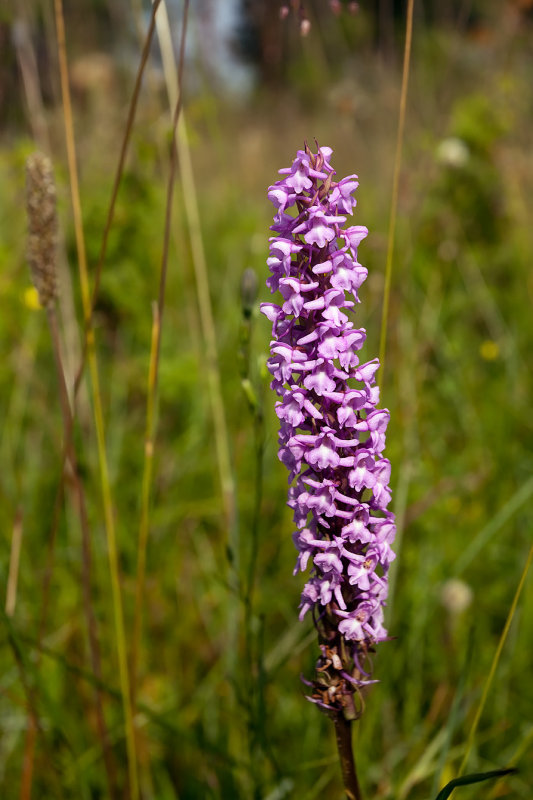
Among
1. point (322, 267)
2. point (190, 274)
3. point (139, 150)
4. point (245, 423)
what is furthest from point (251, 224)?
point (322, 267)

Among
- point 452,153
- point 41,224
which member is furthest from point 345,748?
point 452,153

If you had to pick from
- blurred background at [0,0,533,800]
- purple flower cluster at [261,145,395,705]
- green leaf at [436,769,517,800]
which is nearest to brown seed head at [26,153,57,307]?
blurred background at [0,0,533,800]

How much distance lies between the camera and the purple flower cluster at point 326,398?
998mm

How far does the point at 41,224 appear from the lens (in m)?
1.49

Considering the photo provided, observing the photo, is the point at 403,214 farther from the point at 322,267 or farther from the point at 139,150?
the point at 322,267

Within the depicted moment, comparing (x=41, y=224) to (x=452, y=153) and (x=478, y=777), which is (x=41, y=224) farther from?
(x=452, y=153)

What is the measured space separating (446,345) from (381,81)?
8.96ft

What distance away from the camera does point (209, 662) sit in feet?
7.84

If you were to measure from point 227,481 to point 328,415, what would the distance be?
1382 mm

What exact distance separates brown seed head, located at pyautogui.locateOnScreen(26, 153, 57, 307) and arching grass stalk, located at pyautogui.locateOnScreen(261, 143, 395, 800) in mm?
625

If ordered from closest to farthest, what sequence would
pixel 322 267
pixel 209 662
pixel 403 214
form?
1. pixel 322 267
2. pixel 209 662
3. pixel 403 214

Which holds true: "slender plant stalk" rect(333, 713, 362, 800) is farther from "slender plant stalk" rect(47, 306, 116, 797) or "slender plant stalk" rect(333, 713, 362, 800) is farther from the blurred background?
"slender plant stalk" rect(47, 306, 116, 797)

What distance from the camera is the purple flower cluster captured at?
100cm

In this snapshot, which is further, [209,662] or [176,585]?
[176,585]
